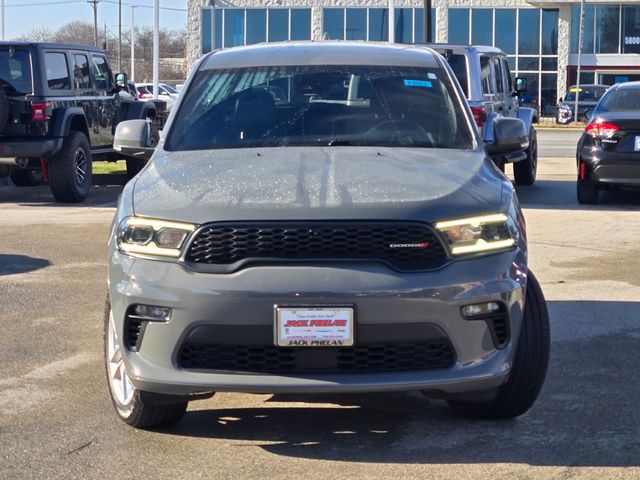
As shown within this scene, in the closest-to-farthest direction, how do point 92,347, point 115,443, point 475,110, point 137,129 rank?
point 115,443 < point 137,129 < point 92,347 < point 475,110

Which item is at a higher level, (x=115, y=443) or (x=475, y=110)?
(x=475, y=110)

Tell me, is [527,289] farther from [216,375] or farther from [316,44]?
[316,44]

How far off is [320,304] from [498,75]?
37.5 ft

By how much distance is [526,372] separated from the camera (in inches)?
203

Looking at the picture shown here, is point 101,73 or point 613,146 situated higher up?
point 101,73

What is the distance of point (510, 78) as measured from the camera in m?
16.5


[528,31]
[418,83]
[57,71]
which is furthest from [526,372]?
[528,31]

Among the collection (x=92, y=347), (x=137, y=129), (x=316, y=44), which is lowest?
(x=92, y=347)

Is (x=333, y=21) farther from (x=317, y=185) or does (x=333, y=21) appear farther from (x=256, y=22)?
(x=317, y=185)

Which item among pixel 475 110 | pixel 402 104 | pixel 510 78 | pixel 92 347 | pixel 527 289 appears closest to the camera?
pixel 527 289

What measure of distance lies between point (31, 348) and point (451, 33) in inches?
2018

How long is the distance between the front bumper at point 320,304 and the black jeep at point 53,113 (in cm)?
978

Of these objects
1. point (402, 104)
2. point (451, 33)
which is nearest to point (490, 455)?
point (402, 104)

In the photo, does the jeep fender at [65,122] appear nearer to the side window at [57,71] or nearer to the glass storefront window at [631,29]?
the side window at [57,71]
